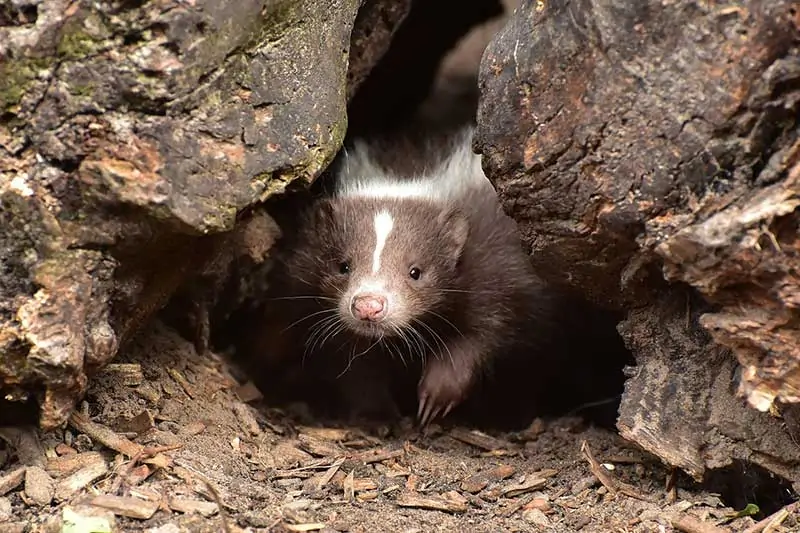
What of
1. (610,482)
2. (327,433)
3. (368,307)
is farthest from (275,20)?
(610,482)

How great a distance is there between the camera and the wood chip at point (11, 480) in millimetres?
2920

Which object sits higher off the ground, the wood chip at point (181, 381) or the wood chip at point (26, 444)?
the wood chip at point (181, 381)

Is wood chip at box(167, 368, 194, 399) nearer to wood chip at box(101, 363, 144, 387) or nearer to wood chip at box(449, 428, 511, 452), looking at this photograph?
wood chip at box(101, 363, 144, 387)

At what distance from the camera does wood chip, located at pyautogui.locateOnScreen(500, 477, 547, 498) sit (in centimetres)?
348

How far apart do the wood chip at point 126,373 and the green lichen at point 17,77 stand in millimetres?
1165

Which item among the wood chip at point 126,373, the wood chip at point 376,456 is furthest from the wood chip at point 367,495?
the wood chip at point 126,373

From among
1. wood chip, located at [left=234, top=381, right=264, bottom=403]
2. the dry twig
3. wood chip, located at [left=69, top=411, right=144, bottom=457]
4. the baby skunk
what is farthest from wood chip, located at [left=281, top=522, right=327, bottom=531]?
the baby skunk

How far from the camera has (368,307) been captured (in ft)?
13.4

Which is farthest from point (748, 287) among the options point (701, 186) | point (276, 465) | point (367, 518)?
point (276, 465)

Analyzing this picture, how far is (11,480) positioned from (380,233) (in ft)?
7.04

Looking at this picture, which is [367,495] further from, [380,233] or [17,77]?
[17,77]

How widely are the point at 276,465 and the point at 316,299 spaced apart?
1378 millimetres

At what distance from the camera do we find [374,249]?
14.7 feet

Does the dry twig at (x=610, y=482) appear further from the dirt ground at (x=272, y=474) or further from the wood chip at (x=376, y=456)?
the wood chip at (x=376, y=456)
